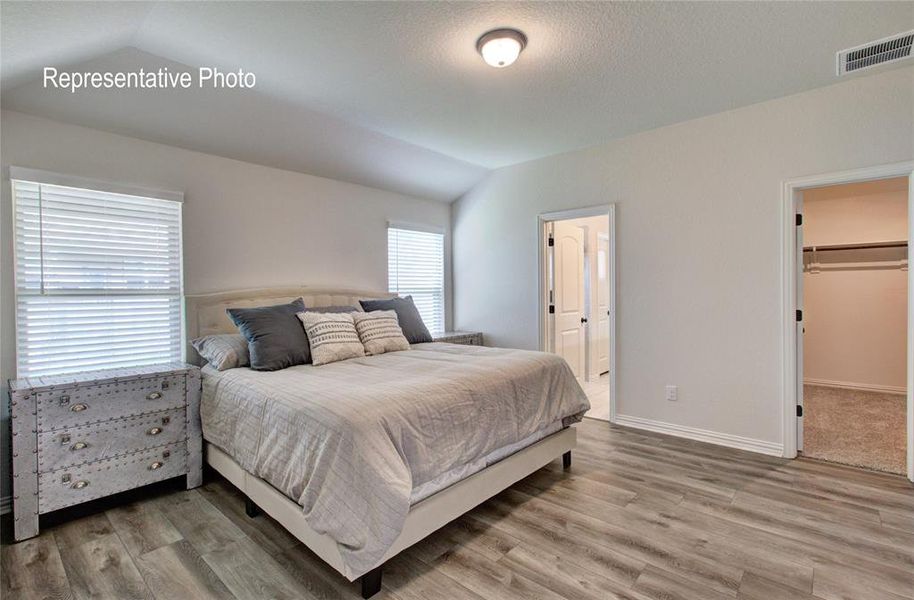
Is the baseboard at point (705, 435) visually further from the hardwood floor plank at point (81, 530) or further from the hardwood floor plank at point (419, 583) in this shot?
the hardwood floor plank at point (81, 530)

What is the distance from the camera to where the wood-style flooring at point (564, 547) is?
1.74 metres

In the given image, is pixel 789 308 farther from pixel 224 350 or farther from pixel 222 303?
pixel 222 303

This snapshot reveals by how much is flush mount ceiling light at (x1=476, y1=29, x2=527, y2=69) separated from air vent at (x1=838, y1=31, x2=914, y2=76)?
6.12 ft

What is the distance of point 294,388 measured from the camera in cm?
214

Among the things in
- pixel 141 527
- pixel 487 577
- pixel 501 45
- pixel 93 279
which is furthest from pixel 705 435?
pixel 93 279

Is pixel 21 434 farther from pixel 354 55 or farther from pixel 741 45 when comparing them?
pixel 741 45

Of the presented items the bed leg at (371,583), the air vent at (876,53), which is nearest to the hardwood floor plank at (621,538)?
the bed leg at (371,583)

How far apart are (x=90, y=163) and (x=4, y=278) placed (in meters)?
0.84

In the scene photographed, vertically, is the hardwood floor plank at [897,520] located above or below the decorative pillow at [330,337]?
below

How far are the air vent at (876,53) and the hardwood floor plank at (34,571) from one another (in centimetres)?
464

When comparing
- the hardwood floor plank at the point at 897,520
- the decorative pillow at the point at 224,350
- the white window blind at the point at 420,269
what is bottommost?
the hardwood floor plank at the point at 897,520

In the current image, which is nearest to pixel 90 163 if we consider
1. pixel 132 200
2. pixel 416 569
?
pixel 132 200

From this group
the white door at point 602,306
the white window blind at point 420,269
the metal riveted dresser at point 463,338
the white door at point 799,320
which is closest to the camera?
the white door at point 799,320

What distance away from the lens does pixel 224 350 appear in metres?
2.79
